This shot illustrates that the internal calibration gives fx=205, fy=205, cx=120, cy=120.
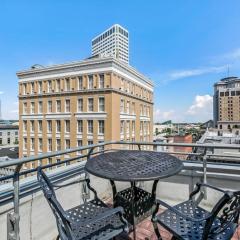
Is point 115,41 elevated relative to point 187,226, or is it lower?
elevated

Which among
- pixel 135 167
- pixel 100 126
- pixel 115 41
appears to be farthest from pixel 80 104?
pixel 115 41

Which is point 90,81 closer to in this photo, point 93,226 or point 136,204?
point 136,204

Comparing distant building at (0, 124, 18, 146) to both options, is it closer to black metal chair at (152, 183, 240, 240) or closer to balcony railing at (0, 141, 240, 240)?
balcony railing at (0, 141, 240, 240)

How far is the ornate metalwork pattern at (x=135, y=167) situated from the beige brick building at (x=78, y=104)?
20.6 m

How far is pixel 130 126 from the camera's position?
27703 millimetres

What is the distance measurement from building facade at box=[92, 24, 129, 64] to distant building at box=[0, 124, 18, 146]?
37.4 meters

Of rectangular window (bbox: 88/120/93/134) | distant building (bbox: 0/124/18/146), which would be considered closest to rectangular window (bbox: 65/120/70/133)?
rectangular window (bbox: 88/120/93/134)

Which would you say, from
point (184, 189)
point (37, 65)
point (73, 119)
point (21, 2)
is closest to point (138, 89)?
point (73, 119)

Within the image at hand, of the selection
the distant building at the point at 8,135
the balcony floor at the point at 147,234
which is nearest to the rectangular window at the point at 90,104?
the balcony floor at the point at 147,234

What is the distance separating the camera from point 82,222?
1617 mm

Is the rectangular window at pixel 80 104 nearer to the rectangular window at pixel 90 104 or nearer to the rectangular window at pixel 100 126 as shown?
the rectangular window at pixel 90 104

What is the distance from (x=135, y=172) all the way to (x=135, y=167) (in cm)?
16

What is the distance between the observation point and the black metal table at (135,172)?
5.66 feet

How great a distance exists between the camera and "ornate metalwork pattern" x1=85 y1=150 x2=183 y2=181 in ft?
5.58
